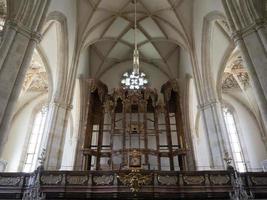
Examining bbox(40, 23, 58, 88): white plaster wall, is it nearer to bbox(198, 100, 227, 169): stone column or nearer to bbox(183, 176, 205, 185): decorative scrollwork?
bbox(198, 100, 227, 169): stone column

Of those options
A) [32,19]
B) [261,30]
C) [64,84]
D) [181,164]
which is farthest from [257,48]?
[64,84]

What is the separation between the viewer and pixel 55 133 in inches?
550

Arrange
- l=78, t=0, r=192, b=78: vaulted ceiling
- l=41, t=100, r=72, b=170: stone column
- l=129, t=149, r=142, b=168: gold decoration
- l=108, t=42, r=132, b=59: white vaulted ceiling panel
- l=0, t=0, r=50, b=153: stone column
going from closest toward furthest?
l=0, t=0, r=50, b=153: stone column, l=129, t=149, r=142, b=168: gold decoration, l=41, t=100, r=72, b=170: stone column, l=78, t=0, r=192, b=78: vaulted ceiling, l=108, t=42, r=132, b=59: white vaulted ceiling panel

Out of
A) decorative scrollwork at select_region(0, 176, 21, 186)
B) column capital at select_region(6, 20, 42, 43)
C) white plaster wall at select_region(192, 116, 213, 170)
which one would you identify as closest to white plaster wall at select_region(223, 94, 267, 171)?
white plaster wall at select_region(192, 116, 213, 170)

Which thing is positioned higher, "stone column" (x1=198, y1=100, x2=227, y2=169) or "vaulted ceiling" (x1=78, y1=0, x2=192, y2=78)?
"vaulted ceiling" (x1=78, y1=0, x2=192, y2=78)

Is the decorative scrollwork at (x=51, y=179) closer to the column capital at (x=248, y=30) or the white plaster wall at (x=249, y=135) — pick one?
the column capital at (x=248, y=30)

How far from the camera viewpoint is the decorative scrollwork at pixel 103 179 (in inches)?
393

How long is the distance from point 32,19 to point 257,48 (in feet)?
28.1

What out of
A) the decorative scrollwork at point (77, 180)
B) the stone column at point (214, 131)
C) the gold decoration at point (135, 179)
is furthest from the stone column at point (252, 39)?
the decorative scrollwork at point (77, 180)

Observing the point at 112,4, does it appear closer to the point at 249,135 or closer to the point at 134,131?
the point at 134,131

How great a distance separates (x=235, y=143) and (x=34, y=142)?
13653 mm

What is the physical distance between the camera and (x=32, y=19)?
11.1 m

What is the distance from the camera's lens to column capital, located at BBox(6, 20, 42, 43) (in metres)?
10.4

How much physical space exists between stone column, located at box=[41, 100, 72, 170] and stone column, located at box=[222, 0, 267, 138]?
903 centimetres
